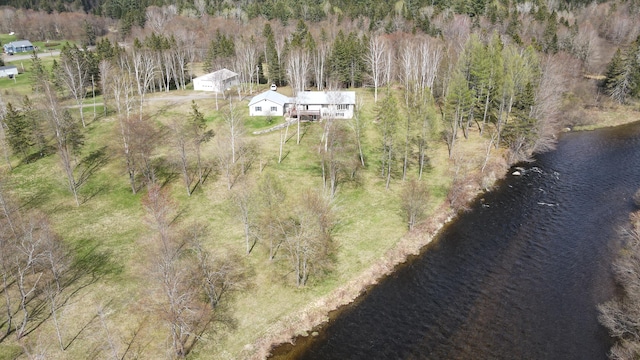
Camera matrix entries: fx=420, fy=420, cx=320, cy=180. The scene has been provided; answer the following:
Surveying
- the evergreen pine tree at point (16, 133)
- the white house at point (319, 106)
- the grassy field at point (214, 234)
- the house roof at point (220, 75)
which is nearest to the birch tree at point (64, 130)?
the grassy field at point (214, 234)

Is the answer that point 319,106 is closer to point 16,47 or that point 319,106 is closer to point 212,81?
point 212,81

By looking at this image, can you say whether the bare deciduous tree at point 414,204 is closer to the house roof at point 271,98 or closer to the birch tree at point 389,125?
the birch tree at point 389,125

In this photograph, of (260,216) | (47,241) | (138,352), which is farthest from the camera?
(260,216)

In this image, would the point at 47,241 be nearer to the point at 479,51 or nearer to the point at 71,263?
the point at 71,263

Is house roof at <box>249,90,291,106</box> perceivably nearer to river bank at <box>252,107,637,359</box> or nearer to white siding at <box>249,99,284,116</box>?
white siding at <box>249,99,284,116</box>

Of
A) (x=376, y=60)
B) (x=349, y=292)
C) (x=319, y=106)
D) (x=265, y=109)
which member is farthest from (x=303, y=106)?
(x=349, y=292)

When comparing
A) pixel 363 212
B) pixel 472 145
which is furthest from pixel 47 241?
pixel 472 145

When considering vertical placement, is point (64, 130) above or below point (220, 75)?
below
